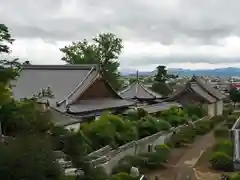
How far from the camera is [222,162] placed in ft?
68.7

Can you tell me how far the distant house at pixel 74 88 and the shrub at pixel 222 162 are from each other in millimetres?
7425

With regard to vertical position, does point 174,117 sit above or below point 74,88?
below

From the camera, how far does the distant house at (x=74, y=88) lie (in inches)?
936

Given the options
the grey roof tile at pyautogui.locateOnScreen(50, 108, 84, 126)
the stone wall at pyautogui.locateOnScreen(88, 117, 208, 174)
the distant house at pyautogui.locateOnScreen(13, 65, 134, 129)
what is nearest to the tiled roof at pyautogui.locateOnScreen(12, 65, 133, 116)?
the distant house at pyautogui.locateOnScreen(13, 65, 134, 129)

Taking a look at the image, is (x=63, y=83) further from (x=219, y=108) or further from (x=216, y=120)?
(x=219, y=108)

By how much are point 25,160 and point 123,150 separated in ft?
36.6

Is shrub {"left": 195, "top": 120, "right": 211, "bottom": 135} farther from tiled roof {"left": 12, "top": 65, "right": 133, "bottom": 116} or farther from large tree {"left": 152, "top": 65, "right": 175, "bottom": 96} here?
large tree {"left": 152, "top": 65, "right": 175, "bottom": 96}

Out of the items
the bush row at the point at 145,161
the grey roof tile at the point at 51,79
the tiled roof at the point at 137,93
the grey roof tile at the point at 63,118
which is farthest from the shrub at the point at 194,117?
the grey roof tile at the point at 63,118

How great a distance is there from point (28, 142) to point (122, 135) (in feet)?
40.6

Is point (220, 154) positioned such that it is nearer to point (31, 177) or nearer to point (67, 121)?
point (67, 121)

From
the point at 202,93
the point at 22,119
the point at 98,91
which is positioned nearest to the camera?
the point at 22,119

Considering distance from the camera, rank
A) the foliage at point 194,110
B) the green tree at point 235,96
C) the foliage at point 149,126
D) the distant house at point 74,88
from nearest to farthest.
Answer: the distant house at point 74,88 → the foliage at point 149,126 → the foliage at point 194,110 → the green tree at point 235,96

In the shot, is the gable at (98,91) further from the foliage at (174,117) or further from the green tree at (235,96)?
the green tree at (235,96)

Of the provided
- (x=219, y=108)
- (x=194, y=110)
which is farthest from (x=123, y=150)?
(x=219, y=108)
